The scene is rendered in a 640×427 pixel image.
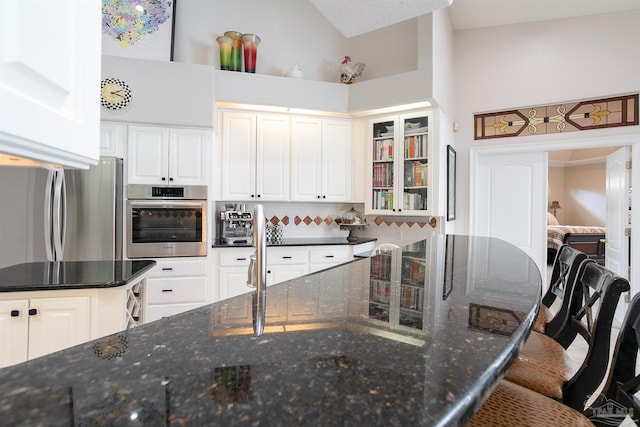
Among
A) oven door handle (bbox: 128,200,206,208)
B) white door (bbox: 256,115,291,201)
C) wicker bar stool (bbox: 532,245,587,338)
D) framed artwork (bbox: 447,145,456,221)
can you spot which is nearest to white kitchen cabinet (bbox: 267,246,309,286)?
white door (bbox: 256,115,291,201)

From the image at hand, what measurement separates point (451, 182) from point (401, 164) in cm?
68

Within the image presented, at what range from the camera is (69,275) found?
1967mm

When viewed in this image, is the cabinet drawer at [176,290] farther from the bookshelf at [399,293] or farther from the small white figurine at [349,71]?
the small white figurine at [349,71]

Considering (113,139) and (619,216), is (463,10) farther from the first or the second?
(113,139)

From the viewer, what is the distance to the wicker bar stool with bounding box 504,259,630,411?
977mm

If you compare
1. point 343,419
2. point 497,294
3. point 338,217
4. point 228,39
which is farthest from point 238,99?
point 343,419

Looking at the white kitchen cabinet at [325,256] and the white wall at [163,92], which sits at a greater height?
the white wall at [163,92]

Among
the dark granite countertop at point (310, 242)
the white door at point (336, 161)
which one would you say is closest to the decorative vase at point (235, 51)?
the white door at point (336, 161)

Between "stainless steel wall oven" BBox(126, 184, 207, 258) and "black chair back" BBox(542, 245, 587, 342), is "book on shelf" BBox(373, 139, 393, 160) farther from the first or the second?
"black chair back" BBox(542, 245, 587, 342)

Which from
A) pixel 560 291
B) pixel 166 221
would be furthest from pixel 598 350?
pixel 166 221

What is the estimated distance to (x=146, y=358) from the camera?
532 mm

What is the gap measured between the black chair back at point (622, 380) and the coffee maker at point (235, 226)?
3.28 meters

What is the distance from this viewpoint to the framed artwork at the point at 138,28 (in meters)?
3.72

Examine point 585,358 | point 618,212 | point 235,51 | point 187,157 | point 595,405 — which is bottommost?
point 595,405
